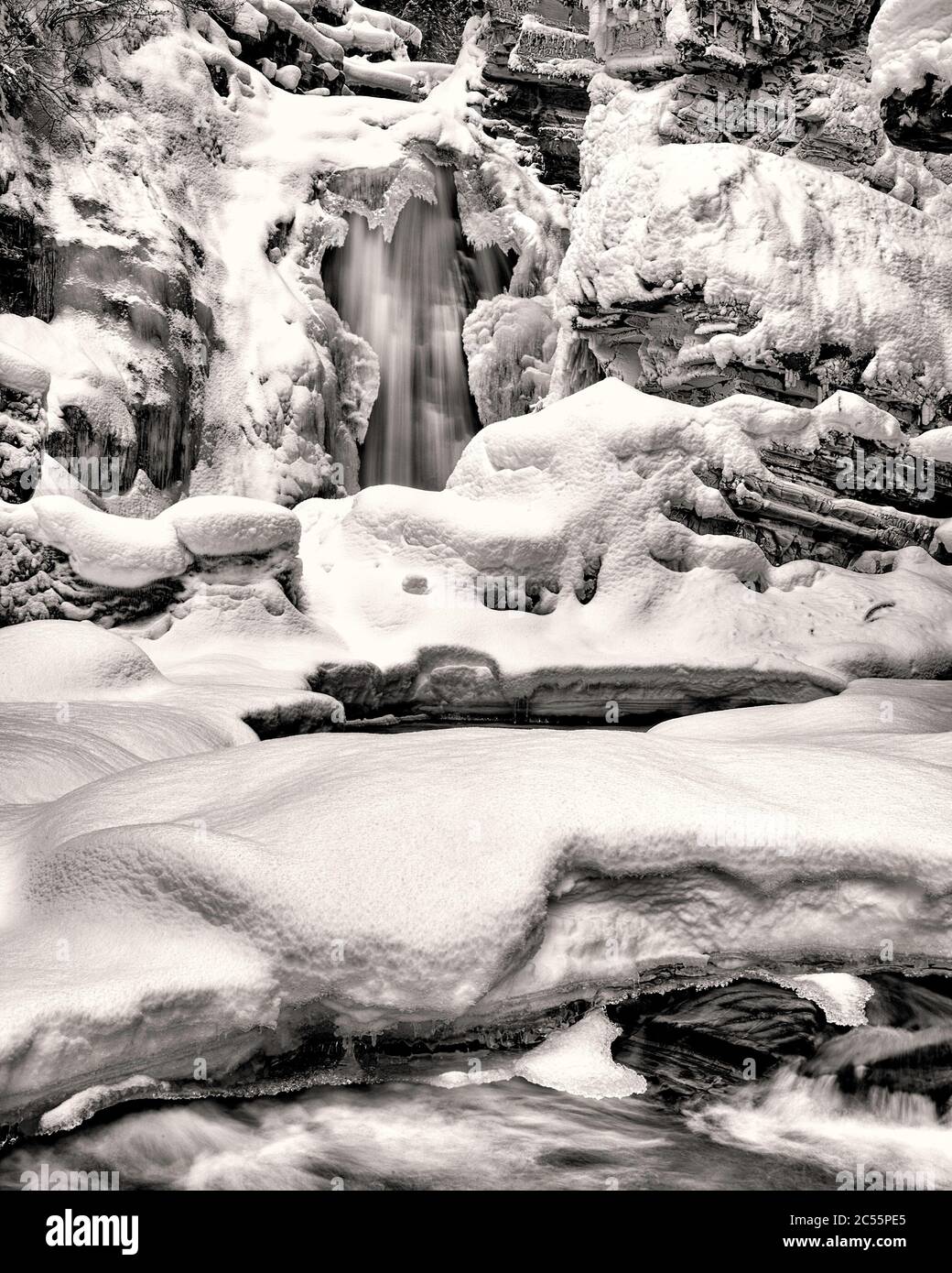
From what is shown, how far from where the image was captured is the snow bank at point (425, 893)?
3027 mm

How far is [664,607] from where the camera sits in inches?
416

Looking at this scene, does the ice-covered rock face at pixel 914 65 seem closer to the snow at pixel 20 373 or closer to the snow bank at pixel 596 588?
the snow bank at pixel 596 588

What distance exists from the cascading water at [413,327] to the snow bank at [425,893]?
11544 millimetres

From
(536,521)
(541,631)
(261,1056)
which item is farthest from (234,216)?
(261,1056)

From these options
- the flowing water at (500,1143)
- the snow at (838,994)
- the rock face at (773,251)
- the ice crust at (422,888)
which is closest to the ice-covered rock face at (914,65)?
the ice crust at (422,888)

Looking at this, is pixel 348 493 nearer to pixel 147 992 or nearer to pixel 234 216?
pixel 234 216

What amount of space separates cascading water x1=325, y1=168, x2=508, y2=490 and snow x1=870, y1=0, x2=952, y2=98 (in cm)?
1038

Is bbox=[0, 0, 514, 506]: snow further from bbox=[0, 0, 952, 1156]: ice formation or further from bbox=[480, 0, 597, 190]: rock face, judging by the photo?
bbox=[480, 0, 597, 190]: rock face

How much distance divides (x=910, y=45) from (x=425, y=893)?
458 centimetres

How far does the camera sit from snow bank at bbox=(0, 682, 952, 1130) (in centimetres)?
303

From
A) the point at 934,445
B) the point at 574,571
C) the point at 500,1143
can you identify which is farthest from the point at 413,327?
the point at 500,1143

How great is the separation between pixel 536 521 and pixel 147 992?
8009 mm

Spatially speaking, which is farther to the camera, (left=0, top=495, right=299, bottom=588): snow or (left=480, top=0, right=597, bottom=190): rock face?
(left=480, top=0, right=597, bottom=190): rock face

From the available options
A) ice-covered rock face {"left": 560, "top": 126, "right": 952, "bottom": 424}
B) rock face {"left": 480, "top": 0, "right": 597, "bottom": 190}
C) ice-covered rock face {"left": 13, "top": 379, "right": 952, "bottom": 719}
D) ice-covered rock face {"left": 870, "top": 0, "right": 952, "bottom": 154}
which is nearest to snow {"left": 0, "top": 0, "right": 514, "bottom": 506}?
rock face {"left": 480, "top": 0, "right": 597, "bottom": 190}
